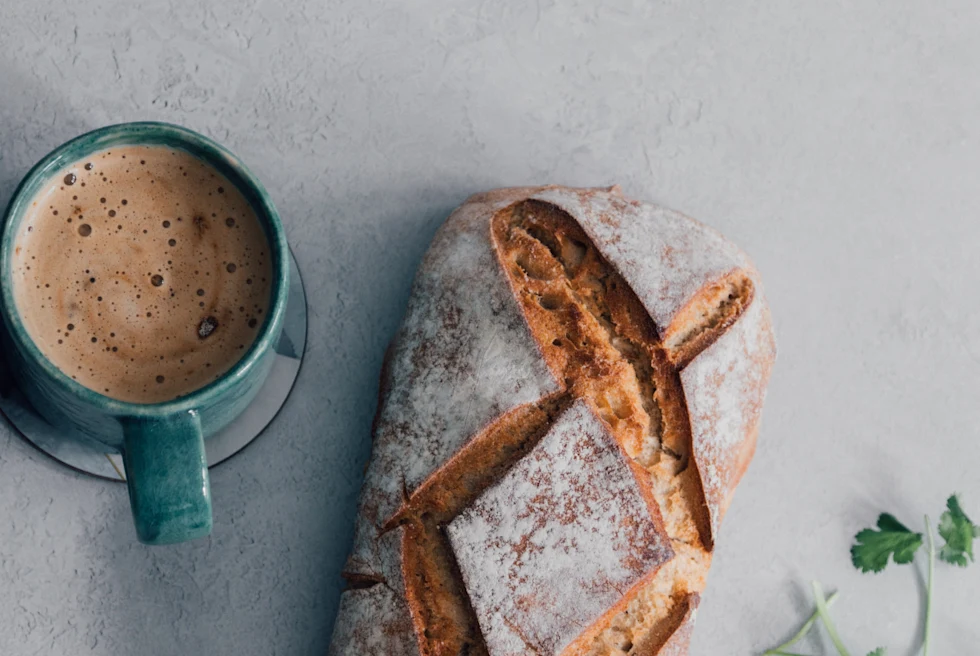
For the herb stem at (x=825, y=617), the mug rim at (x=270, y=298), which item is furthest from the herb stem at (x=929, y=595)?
the mug rim at (x=270, y=298)

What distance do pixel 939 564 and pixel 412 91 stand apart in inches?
48.1

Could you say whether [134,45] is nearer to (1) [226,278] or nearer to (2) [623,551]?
(1) [226,278]

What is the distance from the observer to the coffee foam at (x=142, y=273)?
1.23m

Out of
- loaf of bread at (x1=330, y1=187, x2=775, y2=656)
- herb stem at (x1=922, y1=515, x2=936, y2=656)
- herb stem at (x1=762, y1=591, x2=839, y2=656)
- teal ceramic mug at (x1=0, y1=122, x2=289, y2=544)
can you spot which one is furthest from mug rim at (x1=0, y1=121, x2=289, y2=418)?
herb stem at (x1=922, y1=515, x2=936, y2=656)

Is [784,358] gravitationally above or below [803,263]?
below

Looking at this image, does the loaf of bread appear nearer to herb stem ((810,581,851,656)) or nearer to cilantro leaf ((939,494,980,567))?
herb stem ((810,581,851,656))

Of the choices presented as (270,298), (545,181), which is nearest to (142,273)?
(270,298)

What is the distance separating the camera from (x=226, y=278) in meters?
1.27

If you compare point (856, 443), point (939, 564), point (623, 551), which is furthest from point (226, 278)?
point (939, 564)

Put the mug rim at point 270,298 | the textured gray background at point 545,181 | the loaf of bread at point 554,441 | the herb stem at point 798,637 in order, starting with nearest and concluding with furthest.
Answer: the mug rim at point 270,298, the loaf of bread at point 554,441, the textured gray background at point 545,181, the herb stem at point 798,637

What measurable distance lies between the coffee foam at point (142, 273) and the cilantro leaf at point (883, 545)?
3.60 feet

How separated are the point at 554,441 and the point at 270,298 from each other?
0.41 meters

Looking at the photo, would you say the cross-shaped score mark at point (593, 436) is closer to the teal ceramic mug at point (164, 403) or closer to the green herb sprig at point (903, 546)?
the teal ceramic mug at point (164, 403)

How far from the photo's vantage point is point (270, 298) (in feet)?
4.09
